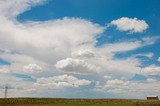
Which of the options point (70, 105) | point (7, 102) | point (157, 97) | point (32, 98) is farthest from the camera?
point (157, 97)

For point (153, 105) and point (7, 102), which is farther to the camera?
Result: point (7, 102)

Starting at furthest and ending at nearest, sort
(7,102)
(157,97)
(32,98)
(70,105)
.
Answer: (157,97)
(32,98)
(7,102)
(70,105)

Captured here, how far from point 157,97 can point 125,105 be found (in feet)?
146

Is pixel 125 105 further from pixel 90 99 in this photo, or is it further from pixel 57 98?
pixel 57 98

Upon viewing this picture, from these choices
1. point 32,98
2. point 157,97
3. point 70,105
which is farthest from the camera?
point 157,97

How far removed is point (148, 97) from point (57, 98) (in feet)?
128

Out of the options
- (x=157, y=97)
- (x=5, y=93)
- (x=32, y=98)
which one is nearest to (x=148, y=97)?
(x=157, y=97)

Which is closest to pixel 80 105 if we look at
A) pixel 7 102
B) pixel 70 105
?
pixel 70 105

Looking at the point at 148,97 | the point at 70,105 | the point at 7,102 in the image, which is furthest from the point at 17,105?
the point at 148,97

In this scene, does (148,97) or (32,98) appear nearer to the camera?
(32,98)

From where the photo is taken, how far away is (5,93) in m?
136

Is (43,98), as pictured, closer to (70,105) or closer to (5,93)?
(5,93)

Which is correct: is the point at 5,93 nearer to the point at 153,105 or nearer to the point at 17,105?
the point at 17,105

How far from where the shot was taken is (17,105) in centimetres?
9544
